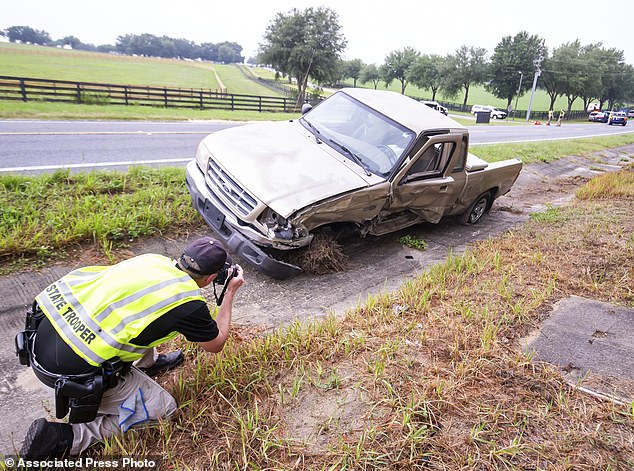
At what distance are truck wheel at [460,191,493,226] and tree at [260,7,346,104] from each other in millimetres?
25349

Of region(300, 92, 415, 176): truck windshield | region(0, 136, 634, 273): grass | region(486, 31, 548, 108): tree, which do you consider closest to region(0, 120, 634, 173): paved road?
region(0, 136, 634, 273): grass

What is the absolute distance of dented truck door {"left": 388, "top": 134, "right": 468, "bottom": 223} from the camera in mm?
5062

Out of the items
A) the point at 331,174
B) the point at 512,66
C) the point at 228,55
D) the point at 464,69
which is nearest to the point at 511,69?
the point at 512,66

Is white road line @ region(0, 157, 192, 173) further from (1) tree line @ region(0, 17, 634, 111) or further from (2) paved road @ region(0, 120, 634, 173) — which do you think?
(1) tree line @ region(0, 17, 634, 111)

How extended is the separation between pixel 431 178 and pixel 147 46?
5797 inches

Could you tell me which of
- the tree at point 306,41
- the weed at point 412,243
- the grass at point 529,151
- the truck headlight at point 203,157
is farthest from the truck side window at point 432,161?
the tree at point 306,41

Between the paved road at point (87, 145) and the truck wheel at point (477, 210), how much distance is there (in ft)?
18.6

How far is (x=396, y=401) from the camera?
2.58 m

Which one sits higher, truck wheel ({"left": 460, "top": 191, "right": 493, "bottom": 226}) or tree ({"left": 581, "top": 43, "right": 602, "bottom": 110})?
tree ({"left": 581, "top": 43, "right": 602, "bottom": 110})

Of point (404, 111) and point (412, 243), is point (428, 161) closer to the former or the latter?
point (404, 111)

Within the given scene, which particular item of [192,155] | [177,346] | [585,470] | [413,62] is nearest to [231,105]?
[192,155]

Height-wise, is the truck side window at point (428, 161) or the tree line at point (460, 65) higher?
the tree line at point (460, 65)

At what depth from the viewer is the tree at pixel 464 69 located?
6073cm

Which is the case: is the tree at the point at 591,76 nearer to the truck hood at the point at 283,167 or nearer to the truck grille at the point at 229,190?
the truck hood at the point at 283,167
